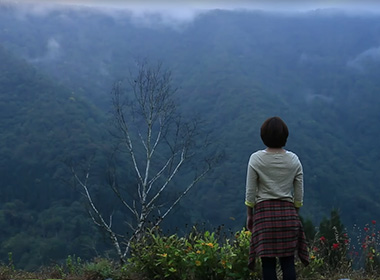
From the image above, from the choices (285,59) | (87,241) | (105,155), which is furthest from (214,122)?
(285,59)

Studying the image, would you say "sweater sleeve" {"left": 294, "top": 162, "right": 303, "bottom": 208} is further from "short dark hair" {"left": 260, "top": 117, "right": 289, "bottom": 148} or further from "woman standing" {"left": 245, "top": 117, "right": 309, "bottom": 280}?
"short dark hair" {"left": 260, "top": 117, "right": 289, "bottom": 148}

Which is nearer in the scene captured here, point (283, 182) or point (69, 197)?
point (283, 182)

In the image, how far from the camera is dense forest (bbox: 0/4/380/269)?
35719mm

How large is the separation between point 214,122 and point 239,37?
172ft

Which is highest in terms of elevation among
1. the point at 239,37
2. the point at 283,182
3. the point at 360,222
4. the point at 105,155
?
the point at 239,37

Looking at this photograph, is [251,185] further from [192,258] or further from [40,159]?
[40,159]

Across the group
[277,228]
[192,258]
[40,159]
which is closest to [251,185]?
[277,228]

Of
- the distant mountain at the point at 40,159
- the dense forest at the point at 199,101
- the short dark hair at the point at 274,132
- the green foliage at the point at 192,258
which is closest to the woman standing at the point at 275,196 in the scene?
the short dark hair at the point at 274,132

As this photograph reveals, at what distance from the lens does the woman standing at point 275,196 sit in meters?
2.88

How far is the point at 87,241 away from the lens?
2745 centimetres

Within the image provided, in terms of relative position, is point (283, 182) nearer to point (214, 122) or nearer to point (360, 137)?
point (214, 122)

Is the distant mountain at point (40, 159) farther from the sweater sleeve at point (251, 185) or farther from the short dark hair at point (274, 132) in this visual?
the short dark hair at point (274, 132)

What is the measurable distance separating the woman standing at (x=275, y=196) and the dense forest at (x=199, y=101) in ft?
7.82

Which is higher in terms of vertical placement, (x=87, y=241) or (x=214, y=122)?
(x=214, y=122)
